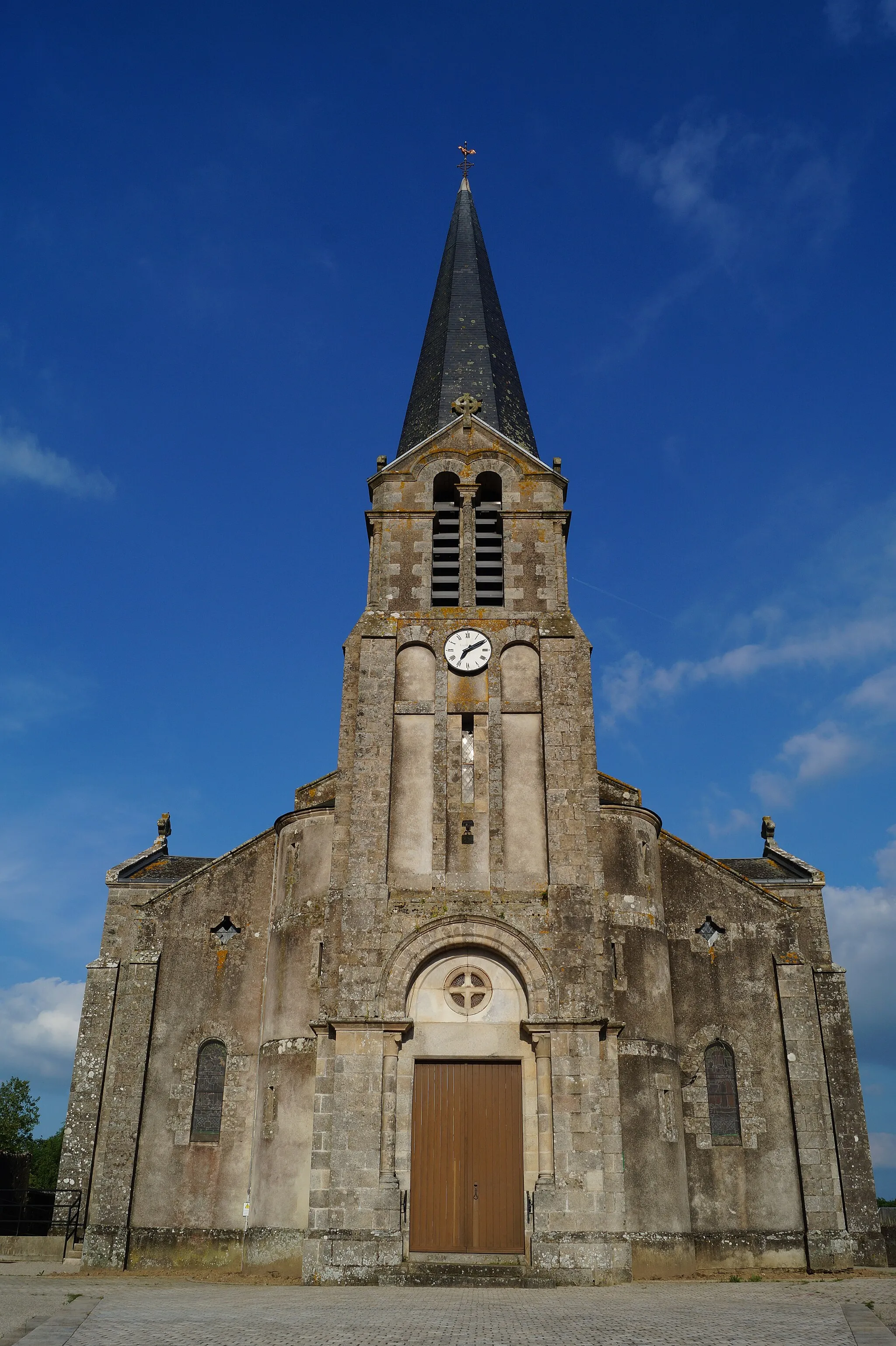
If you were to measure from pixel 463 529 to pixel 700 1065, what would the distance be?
503 inches

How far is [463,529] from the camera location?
81.3 ft

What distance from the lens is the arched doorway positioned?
18.6 metres

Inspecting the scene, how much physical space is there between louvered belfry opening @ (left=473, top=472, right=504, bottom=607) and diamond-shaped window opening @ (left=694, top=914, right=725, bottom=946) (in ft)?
27.4

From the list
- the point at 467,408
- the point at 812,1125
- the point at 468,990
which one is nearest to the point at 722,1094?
the point at 812,1125

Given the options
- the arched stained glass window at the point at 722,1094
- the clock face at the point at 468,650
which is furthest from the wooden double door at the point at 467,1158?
the clock face at the point at 468,650

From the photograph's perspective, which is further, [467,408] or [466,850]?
[467,408]

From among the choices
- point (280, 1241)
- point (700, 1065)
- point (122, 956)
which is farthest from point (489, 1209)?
point (122, 956)

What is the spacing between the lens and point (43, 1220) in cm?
2373

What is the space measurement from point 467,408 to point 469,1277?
18607 mm

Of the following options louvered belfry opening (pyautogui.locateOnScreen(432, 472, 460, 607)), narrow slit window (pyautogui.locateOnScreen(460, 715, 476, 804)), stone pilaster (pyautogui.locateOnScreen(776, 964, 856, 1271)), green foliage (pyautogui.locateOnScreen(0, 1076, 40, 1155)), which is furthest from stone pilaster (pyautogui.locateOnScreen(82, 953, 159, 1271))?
green foliage (pyautogui.locateOnScreen(0, 1076, 40, 1155))

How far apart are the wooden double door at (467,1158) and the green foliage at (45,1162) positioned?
170ft

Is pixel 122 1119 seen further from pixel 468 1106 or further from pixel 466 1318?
pixel 466 1318

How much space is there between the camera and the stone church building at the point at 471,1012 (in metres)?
18.8

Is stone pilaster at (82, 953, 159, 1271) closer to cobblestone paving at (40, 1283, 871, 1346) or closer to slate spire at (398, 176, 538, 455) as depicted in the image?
cobblestone paving at (40, 1283, 871, 1346)
